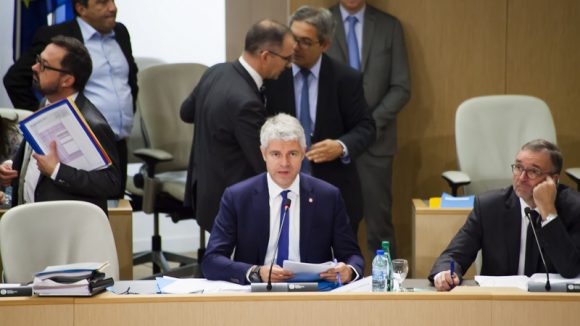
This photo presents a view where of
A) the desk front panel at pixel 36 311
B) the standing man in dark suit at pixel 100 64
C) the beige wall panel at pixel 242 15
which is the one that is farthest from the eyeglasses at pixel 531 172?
the beige wall panel at pixel 242 15

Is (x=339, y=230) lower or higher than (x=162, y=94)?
lower

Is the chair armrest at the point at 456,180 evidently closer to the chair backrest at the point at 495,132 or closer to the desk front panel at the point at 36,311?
the chair backrest at the point at 495,132

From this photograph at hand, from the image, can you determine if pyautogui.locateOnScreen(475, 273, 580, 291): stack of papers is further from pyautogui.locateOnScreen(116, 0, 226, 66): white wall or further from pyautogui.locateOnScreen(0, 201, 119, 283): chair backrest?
pyautogui.locateOnScreen(116, 0, 226, 66): white wall

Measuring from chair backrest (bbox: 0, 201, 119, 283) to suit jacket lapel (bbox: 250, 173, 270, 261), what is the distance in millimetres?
604

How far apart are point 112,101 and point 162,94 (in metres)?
0.76

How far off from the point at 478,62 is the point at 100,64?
235 cm

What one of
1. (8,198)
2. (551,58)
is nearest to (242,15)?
(551,58)

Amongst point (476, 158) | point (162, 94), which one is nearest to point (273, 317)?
point (476, 158)

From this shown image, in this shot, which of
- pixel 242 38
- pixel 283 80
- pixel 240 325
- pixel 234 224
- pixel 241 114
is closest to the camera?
pixel 240 325

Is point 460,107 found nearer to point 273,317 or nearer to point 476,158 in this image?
point 476,158

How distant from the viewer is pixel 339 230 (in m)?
4.20

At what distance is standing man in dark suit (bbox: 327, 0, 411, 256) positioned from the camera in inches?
240

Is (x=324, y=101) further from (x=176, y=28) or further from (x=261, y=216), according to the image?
(x=176, y=28)

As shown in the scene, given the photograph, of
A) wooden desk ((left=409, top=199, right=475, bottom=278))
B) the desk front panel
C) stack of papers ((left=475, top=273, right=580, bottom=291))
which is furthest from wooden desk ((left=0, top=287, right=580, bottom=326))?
wooden desk ((left=409, top=199, right=475, bottom=278))
